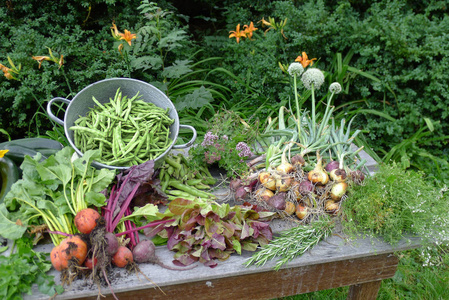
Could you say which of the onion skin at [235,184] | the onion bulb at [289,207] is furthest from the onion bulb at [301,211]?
the onion skin at [235,184]

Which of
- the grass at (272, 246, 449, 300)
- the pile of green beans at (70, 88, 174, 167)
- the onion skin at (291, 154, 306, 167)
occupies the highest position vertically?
the pile of green beans at (70, 88, 174, 167)

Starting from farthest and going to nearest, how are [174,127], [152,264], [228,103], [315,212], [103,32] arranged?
[228,103], [103,32], [174,127], [315,212], [152,264]

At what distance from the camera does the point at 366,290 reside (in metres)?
2.05

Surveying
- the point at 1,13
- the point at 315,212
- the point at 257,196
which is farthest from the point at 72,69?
the point at 315,212

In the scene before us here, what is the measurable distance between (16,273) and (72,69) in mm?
2278

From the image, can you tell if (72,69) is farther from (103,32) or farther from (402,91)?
(402,91)

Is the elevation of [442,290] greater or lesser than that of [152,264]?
lesser

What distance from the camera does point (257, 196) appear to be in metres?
1.98

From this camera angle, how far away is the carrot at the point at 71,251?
4.73 feet

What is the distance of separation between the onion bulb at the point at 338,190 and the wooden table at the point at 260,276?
0.22 meters

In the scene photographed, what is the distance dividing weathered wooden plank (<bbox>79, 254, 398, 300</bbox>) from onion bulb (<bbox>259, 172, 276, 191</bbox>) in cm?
45

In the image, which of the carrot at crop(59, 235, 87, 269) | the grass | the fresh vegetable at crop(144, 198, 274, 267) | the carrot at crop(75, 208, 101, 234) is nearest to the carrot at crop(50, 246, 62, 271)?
the carrot at crop(59, 235, 87, 269)

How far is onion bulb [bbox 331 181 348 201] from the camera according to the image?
188cm

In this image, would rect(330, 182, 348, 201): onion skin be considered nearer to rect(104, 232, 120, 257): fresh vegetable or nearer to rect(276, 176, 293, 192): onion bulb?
rect(276, 176, 293, 192): onion bulb
